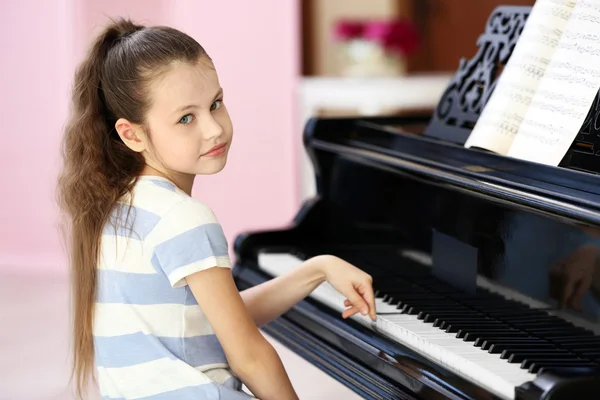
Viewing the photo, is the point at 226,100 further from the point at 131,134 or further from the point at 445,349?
the point at 445,349

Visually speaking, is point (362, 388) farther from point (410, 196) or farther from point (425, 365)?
point (410, 196)

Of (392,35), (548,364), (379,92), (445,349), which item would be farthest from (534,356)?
(392,35)

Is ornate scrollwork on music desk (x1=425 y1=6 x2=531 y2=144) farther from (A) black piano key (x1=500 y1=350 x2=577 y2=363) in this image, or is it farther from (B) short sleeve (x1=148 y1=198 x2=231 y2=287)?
(B) short sleeve (x1=148 y1=198 x2=231 y2=287)

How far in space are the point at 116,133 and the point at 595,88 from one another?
995mm

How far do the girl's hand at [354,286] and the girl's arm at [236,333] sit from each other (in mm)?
229

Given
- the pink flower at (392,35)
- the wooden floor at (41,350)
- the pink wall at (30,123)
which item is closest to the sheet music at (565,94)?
the wooden floor at (41,350)

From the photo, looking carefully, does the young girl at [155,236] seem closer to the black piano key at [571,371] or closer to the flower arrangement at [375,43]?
the black piano key at [571,371]

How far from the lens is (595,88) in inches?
77.6

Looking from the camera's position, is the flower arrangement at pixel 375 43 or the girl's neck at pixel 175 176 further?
the flower arrangement at pixel 375 43

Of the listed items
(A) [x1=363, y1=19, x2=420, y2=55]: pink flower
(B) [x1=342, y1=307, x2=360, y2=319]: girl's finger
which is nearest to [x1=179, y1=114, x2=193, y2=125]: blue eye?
(B) [x1=342, y1=307, x2=360, y2=319]: girl's finger

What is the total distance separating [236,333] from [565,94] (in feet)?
2.89

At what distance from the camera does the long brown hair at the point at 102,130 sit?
1.82m

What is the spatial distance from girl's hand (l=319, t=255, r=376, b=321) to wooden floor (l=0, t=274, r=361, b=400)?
1.39 m

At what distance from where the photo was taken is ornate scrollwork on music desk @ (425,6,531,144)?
2.38 metres
